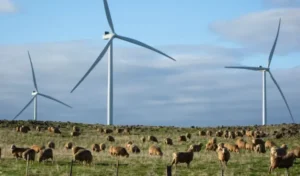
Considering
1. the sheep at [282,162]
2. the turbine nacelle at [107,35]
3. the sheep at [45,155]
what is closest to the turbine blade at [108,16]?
the turbine nacelle at [107,35]

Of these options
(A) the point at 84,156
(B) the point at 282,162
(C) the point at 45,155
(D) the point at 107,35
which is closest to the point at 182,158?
(A) the point at 84,156

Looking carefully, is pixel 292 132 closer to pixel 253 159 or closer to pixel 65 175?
pixel 253 159

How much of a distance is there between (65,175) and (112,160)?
28.7 ft

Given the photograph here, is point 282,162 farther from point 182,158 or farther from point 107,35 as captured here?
point 107,35

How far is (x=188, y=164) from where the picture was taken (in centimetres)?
3447

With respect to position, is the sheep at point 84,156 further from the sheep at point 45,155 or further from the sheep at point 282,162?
the sheep at point 282,162

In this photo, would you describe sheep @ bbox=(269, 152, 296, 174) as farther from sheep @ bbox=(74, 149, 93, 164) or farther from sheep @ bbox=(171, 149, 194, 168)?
sheep @ bbox=(74, 149, 93, 164)

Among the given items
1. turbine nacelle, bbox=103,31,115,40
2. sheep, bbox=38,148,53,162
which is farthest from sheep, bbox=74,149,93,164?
turbine nacelle, bbox=103,31,115,40

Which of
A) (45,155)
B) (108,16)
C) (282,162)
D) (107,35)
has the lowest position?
(282,162)

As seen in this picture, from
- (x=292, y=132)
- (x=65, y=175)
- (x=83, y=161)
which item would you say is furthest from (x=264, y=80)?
(x=65, y=175)

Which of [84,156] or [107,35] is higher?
[107,35]

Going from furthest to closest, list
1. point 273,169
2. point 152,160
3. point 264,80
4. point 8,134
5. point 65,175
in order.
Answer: point 264,80 → point 8,134 → point 152,160 → point 273,169 → point 65,175

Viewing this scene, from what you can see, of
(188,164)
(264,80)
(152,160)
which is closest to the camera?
(188,164)

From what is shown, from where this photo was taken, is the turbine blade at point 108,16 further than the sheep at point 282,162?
Yes
